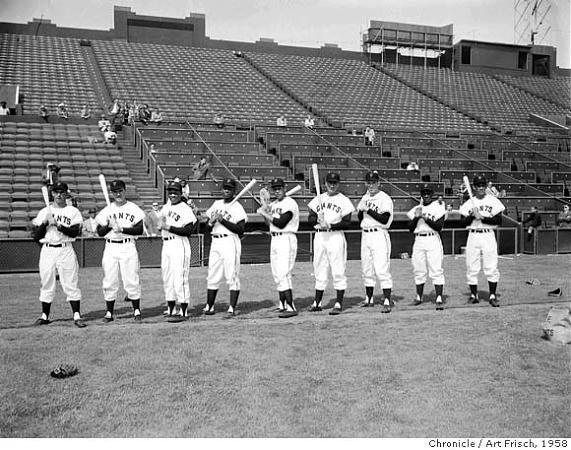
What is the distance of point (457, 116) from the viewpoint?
90.3 ft

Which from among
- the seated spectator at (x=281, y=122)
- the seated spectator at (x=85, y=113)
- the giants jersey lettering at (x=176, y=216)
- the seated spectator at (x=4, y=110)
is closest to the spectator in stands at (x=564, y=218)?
the seated spectator at (x=281, y=122)

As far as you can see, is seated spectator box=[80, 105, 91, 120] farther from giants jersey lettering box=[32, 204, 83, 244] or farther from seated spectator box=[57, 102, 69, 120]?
giants jersey lettering box=[32, 204, 83, 244]

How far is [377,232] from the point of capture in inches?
304

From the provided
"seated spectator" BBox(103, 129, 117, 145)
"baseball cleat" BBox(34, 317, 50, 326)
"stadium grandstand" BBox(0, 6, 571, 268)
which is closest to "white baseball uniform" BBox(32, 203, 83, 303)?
"baseball cleat" BBox(34, 317, 50, 326)

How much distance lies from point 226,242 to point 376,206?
2100mm

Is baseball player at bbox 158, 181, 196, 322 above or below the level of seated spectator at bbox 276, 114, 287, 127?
below

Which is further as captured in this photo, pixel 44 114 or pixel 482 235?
pixel 44 114

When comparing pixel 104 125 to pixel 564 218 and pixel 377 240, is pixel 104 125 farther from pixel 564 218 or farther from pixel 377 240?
pixel 564 218

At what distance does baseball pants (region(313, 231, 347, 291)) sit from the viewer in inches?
296

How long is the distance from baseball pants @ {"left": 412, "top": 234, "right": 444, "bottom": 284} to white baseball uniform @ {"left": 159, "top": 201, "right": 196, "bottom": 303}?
10.5 feet

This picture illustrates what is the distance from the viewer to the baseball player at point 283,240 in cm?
725

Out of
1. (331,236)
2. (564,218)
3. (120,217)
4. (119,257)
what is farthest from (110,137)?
(564,218)

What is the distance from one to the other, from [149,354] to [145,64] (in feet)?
81.6

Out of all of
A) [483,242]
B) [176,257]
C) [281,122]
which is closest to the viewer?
[176,257]
